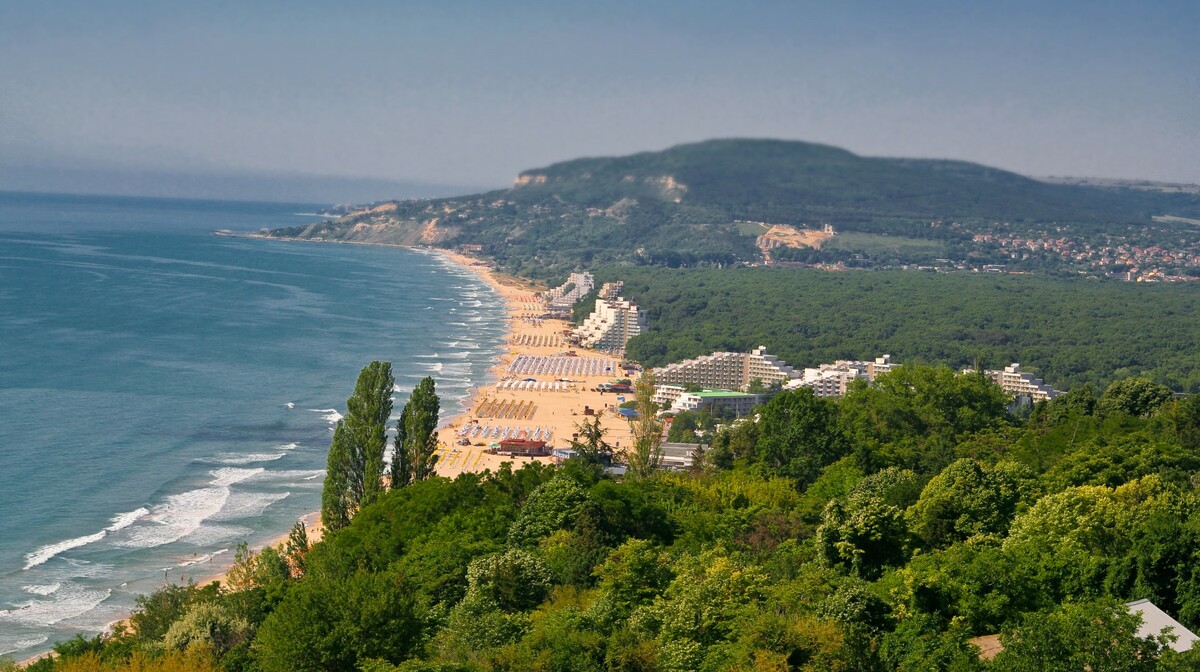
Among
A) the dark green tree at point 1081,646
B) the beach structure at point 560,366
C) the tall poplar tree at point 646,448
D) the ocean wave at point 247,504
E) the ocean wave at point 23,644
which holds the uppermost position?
the dark green tree at point 1081,646

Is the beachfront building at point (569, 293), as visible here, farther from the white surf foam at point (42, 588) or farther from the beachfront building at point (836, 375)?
the white surf foam at point (42, 588)

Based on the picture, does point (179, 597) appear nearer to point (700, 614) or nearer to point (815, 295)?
point (700, 614)

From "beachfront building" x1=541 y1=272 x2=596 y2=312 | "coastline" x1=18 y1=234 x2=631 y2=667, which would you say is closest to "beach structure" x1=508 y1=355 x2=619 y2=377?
"coastline" x1=18 y1=234 x2=631 y2=667

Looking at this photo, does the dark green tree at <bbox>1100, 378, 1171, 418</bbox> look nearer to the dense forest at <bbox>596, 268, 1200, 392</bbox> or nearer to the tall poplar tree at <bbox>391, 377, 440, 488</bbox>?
the tall poplar tree at <bbox>391, 377, 440, 488</bbox>

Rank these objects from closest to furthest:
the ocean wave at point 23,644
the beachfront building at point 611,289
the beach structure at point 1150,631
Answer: the beach structure at point 1150,631 → the ocean wave at point 23,644 → the beachfront building at point 611,289

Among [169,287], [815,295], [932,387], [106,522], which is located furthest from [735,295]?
[106,522]

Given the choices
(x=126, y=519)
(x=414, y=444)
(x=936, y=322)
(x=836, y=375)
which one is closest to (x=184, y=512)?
(x=126, y=519)

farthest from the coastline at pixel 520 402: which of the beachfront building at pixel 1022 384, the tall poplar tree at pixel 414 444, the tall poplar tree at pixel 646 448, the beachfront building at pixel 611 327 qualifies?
the beachfront building at pixel 1022 384
